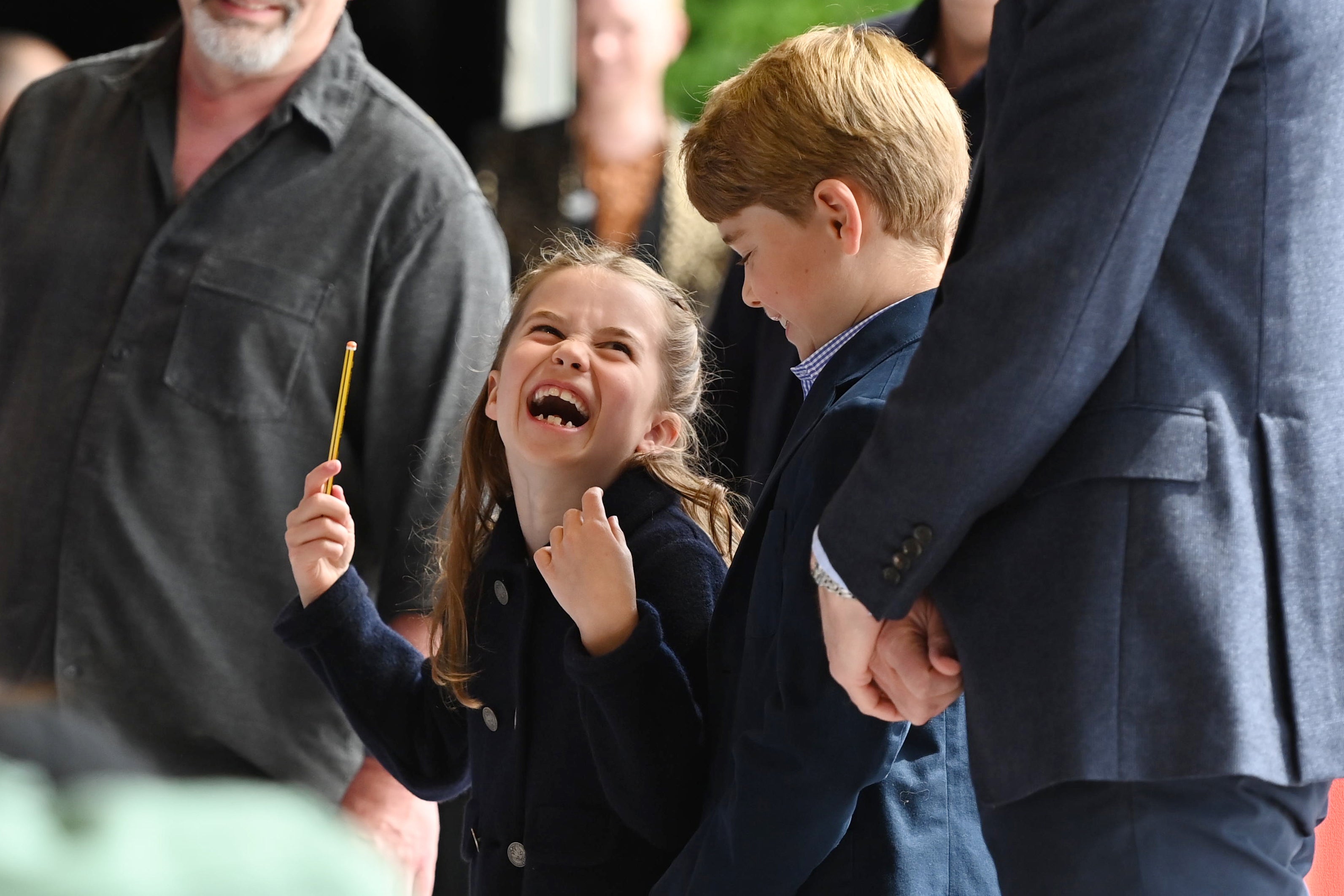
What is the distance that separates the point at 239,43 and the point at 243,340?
1.55 feet

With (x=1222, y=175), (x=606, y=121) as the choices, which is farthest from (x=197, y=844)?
(x=606, y=121)

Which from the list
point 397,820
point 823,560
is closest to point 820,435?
point 823,560

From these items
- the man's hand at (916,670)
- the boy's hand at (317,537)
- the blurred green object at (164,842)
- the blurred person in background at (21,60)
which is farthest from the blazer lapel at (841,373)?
the blurred person in background at (21,60)

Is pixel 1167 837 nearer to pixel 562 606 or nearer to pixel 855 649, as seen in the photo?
pixel 855 649

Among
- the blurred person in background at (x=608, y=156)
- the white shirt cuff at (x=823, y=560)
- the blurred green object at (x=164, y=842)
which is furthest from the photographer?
the blurred person in background at (x=608, y=156)

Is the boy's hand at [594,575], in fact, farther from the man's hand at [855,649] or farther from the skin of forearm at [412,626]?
the skin of forearm at [412,626]

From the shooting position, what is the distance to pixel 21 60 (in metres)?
4.93

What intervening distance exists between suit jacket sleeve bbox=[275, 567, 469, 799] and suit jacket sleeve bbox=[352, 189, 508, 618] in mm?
410

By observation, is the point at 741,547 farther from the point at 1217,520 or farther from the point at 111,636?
the point at 111,636

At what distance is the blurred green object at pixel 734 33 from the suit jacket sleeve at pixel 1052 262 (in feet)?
15.8

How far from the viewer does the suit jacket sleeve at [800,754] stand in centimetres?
160

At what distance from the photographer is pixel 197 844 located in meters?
0.75

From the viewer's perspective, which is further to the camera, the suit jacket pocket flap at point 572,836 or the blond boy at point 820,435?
the suit jacket pocket flap at point 572,836

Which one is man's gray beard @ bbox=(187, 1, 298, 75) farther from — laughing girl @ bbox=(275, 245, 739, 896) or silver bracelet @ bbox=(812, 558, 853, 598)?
silver bracelet @ bbox=(812, 558, 853, 598)
